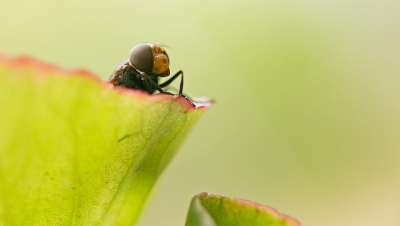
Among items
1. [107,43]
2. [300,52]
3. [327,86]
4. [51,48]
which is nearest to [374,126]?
[327,86]

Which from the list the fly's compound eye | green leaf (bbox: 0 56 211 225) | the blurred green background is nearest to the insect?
the fly's compound eye


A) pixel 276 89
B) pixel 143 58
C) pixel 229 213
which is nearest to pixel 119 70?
pixel 143 58

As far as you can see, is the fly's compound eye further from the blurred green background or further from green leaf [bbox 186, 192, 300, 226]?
the blurred green background

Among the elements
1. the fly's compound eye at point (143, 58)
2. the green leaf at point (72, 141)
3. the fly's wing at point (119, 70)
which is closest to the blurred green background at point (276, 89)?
the fly's wing at point (119, 70)

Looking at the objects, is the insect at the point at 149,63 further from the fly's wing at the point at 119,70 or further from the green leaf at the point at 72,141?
the green leaf at the point at 72,141

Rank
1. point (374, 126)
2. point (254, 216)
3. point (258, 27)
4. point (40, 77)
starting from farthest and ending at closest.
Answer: point (258, 27)
point (374, 126)
point (254, 216)
point (40, 77)

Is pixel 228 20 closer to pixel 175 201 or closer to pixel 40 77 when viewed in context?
pixel 175 201

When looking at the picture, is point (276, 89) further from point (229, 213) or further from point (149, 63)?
point (229, 213)
